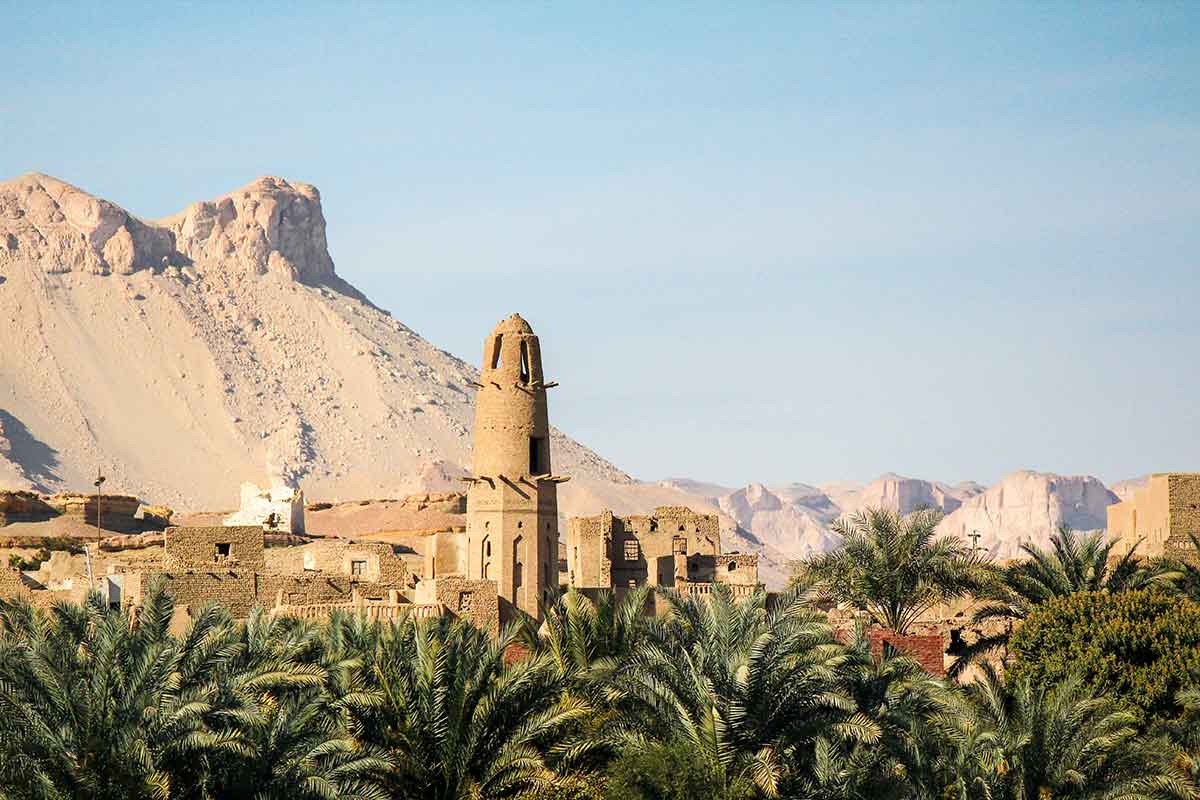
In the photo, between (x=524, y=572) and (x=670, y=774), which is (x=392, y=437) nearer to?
(x=524, y=572)

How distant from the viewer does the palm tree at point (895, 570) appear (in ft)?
119

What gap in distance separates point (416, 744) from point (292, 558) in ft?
91.3

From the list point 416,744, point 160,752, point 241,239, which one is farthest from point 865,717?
point 241,239

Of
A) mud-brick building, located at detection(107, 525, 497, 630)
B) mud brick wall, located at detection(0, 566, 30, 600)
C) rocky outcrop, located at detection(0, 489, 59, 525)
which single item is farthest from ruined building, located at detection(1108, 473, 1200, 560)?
rocky outcrop, located at detection(0, 489, 59, 525)

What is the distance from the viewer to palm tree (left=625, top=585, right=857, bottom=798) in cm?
2323

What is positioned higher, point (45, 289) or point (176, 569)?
point (45, 289)

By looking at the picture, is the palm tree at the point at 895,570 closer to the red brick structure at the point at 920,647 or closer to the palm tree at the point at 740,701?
the red brick structure at the point at 920,647

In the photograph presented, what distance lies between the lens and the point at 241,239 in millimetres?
186250

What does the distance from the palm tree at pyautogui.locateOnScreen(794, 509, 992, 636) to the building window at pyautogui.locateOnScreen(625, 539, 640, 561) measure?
37.2ft

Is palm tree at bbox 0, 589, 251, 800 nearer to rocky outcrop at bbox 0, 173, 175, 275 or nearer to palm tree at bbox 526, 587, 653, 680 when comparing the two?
palm tree at bbox 526, 587, 653, 680

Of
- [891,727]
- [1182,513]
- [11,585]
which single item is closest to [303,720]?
[891,727]

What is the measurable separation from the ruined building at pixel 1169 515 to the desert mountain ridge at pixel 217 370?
8830 cm

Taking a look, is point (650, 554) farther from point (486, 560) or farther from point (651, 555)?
point (486, 560)

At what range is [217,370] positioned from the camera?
549ft
